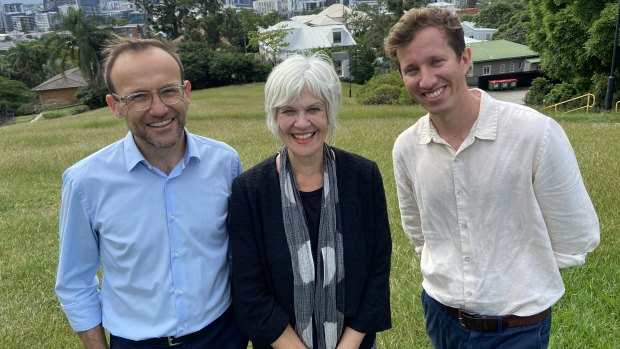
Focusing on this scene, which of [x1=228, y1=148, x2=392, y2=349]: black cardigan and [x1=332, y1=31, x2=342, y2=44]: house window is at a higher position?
[x1=228, y1=148, x2=392, y2=349]: black cardigan

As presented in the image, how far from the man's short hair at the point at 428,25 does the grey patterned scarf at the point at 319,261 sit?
0.64 m

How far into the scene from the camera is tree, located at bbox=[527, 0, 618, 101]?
22.6 m

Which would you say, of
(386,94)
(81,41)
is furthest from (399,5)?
(81,41)

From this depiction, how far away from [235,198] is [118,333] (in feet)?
2.91

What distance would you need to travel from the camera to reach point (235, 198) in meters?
2.39

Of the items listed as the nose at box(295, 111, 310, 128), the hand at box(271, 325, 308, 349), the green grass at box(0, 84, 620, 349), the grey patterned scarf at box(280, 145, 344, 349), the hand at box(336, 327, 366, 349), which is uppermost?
the nose at box(295, 111, 310, 128)

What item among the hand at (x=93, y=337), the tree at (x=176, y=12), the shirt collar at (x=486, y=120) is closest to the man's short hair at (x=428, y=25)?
the shirt collar at (x=486, y=120)

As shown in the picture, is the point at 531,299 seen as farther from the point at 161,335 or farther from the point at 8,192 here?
the point at 8,192

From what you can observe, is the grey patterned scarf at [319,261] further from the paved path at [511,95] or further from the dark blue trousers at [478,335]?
the paved path at [511,95]

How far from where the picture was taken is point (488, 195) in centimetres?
228

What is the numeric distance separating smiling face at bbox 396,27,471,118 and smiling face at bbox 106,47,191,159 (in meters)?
1.09

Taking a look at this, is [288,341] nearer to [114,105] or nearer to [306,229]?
[306,229]

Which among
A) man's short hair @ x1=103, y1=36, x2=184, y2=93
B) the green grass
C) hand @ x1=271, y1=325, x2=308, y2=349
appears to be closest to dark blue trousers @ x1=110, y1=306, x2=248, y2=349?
hand @ x1=271, y1=325, x2=308, y2=349

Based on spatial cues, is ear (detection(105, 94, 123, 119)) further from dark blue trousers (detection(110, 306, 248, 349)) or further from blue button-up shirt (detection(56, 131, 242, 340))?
dark blue trousers (detection(110, 306, 248, 349))
